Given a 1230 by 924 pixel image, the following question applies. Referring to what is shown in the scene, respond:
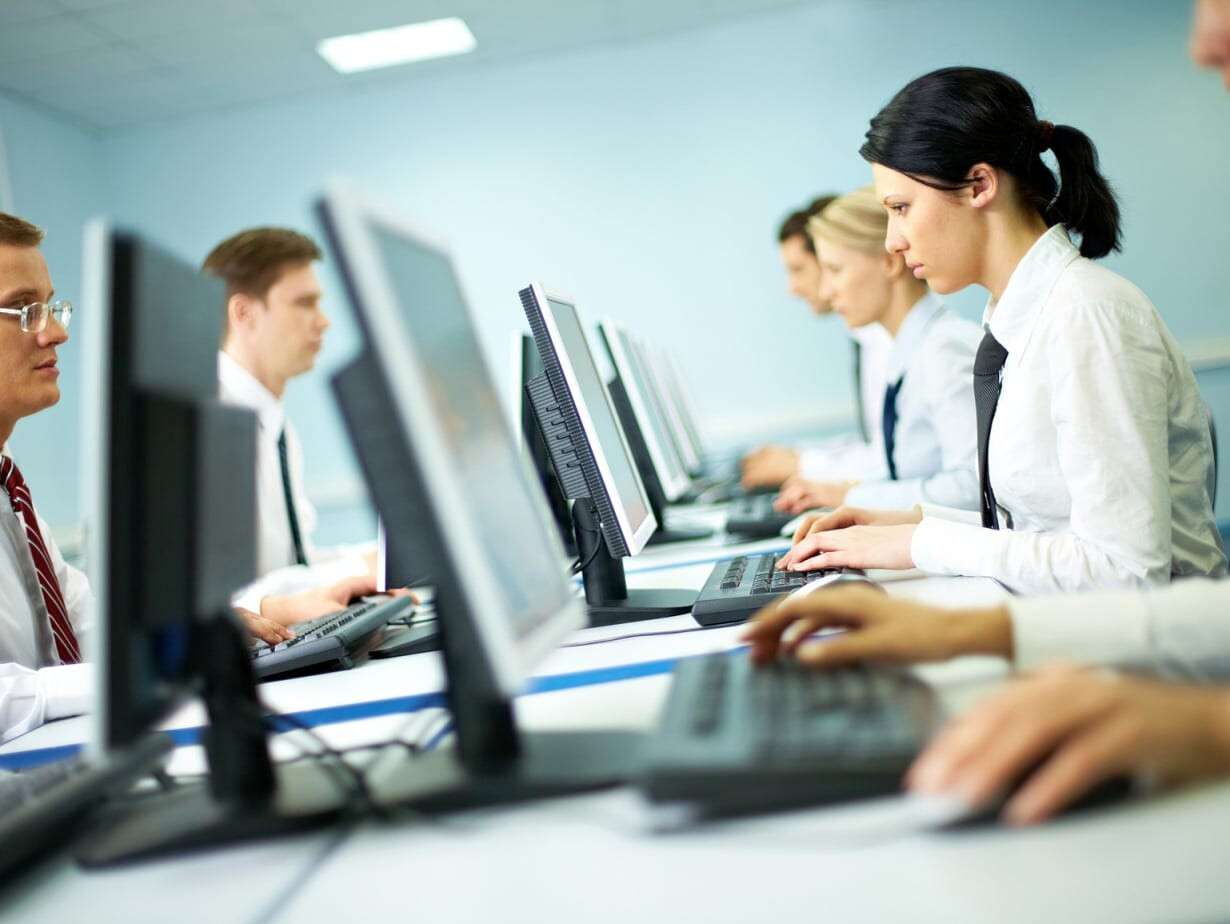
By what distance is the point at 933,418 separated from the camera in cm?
244

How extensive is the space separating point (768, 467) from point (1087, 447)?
6.63ft

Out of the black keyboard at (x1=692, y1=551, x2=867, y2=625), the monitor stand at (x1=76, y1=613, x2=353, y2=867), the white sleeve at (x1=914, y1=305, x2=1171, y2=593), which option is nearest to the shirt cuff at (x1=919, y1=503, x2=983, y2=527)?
the black keyboard at (x1=692, y1=551, x2=867, y2=625)

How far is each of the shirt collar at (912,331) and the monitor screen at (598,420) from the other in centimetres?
113

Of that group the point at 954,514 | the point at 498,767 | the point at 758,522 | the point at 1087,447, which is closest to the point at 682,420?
the point at 758,522

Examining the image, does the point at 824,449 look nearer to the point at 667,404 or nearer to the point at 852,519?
the point at 667,404

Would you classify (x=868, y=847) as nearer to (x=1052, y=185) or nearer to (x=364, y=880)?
(x=364, y=880)

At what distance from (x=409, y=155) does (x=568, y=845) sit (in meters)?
5.26

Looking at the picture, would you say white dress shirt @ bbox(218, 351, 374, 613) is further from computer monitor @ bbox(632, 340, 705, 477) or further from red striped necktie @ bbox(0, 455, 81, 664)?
computer monitor @ bbox(632, 340, 705, 477)

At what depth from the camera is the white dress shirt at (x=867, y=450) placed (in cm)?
324

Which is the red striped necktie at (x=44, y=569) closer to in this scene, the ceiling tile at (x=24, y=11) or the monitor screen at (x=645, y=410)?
the monitor screen at (x=645, y=410)

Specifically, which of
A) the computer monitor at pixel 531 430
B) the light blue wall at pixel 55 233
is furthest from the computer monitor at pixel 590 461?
the light blue wall at pixel 55 233

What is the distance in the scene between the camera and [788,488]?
2.53 meters

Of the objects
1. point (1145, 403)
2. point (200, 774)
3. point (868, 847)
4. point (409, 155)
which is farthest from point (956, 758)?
point (409, 155)

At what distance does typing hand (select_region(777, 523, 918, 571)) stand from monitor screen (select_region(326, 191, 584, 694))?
25.5 inches
